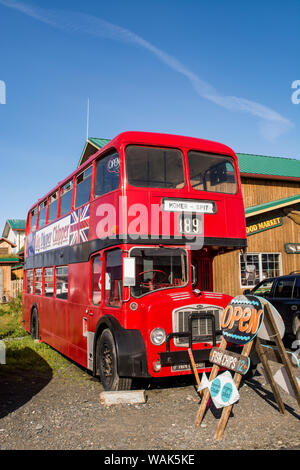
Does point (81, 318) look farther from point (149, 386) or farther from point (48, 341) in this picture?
point (48, 341)

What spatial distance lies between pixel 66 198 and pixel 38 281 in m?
3.45

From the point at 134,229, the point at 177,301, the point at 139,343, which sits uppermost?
the point at 134,229

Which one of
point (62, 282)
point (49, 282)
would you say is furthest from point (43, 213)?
point (62, 282)

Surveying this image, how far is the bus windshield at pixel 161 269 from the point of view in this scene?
6660 millimetres

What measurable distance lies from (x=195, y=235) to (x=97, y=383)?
319cm

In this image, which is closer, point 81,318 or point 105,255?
point 105,255

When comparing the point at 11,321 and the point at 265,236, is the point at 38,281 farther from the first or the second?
the point at 265,236

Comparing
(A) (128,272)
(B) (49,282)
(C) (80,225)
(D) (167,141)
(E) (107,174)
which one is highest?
(D) (167,141)

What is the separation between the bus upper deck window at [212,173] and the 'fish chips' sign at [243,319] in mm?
2632

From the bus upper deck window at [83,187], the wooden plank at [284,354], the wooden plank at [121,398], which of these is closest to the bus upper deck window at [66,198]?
the bus upper deck window at [83,187]

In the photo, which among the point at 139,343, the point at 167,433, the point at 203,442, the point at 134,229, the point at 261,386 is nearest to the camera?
the point at 203,442

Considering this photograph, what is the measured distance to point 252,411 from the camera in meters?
5.60

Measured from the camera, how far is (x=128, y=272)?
6.20m

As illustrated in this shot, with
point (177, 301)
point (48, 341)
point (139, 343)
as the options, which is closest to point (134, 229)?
point (177, 301)
